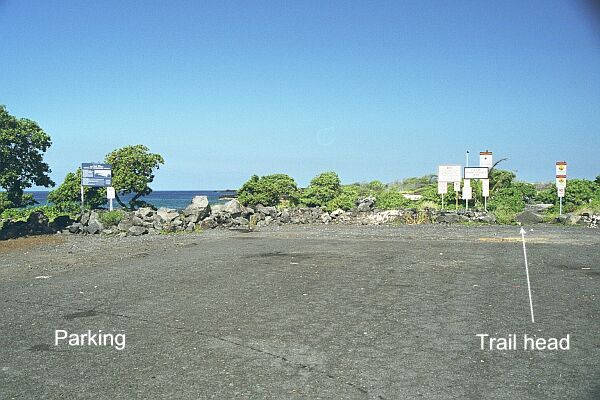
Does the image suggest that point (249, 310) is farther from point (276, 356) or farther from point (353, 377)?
point (353, 377)

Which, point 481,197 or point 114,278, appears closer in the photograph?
point 114,278

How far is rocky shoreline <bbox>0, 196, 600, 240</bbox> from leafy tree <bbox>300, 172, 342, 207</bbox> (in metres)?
2.24

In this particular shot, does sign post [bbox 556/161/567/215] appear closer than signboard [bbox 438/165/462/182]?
Yes

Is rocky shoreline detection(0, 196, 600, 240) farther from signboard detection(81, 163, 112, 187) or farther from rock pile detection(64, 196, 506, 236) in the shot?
signboard detection(81, 163, 112, 187)

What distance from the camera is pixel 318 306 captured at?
303 inches

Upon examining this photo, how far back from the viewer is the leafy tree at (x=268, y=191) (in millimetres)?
33625

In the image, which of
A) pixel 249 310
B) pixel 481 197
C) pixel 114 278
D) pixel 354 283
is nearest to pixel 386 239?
pixel 354 283

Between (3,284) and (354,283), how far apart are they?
6.53 meters

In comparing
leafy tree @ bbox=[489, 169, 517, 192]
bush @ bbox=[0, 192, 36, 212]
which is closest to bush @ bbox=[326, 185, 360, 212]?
leafy tree @ bbox=[489, 169, 517, 192]

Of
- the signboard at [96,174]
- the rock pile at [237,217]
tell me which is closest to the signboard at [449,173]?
the rock pile at [237,217]

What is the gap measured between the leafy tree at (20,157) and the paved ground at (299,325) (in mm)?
9349

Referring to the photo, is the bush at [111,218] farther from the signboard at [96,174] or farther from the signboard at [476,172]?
the signboard at [476,172]

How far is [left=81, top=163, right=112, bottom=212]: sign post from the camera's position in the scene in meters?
25.2

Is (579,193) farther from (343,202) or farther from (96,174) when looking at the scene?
(96,174)
